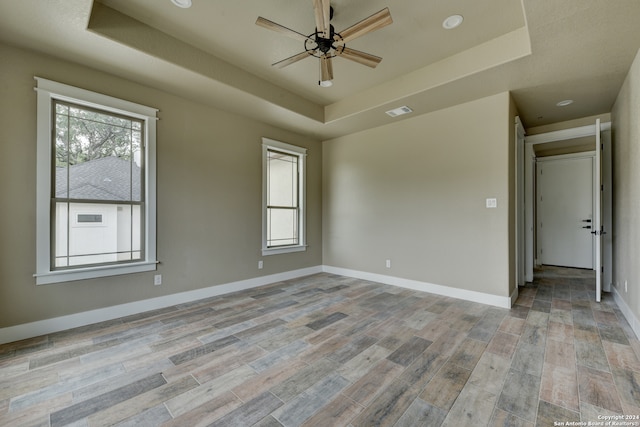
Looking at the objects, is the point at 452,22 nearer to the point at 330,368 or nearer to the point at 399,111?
the point at 399,111

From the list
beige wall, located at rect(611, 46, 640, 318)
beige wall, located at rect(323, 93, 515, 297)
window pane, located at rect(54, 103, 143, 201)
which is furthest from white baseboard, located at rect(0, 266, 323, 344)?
beige wall, located at rect(611, 46, 640, 318)

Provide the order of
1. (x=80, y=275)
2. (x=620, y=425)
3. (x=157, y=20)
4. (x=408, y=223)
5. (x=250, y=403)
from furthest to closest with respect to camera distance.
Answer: (x=408, y=223), (x=80, y=275), (x=157, y=20), (x=250, y=403), (x=620, y=425)

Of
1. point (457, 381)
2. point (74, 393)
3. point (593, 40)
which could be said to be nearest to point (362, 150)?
point (593, 40)

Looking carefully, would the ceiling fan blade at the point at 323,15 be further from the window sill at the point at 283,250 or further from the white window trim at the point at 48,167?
the window sill at the point at 283,250

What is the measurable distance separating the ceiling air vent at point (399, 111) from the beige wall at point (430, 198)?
0.30 meters

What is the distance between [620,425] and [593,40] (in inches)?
118

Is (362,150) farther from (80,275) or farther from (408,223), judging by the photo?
(80,275)

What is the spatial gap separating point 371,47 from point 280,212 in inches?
123

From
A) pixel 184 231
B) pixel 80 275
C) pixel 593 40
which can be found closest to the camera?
pixel 593 40

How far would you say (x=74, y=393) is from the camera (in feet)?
6.31

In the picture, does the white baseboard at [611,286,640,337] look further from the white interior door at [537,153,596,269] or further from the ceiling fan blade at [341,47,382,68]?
the ceiling fan blade at [341,47,382,68]

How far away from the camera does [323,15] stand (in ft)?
7.16

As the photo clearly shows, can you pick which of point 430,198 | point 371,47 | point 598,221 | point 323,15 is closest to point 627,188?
point 598,221

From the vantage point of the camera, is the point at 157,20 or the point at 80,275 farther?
the point at 80,275
